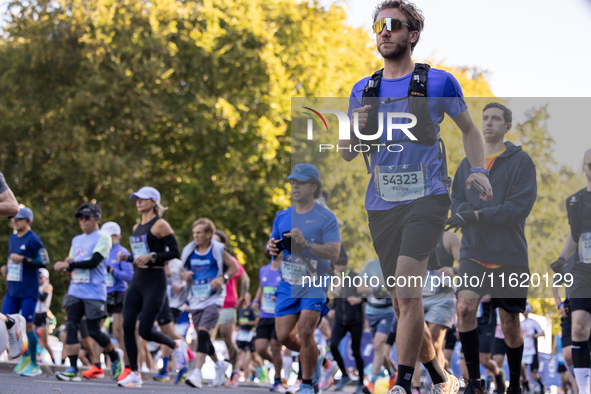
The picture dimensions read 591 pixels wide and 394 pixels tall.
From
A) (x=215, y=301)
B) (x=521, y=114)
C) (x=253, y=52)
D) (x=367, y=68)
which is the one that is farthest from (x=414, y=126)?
(x=367, y=68)

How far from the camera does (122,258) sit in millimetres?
10547

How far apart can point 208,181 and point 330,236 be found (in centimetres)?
1387

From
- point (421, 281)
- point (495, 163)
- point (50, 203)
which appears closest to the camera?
point (421, 281)

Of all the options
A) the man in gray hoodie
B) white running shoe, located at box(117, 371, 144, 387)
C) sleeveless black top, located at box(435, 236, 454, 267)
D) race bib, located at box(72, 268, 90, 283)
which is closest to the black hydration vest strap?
the man in gray hoodie

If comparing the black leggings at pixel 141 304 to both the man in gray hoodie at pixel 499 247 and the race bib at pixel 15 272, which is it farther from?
the man in gray hoodie at pixel 499 247

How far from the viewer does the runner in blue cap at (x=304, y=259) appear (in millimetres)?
7793

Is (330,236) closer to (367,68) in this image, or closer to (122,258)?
(122,258)

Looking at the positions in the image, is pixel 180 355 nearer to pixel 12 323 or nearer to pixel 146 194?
pixel 146 194

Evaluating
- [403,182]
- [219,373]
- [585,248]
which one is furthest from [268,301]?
[403,182]

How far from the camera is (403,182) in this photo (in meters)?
5.15

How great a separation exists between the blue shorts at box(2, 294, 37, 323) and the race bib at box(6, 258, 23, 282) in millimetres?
255

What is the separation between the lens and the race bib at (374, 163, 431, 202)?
510 centimetres

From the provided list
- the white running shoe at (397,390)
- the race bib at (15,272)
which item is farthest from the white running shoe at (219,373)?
the white running shoe at (397,390)

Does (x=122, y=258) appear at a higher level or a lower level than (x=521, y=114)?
lower
